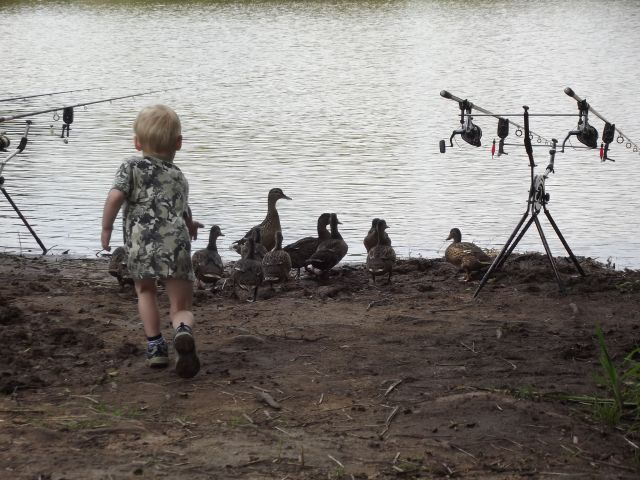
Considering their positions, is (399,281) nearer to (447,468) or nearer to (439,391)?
(439,391)

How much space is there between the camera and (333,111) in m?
22.0

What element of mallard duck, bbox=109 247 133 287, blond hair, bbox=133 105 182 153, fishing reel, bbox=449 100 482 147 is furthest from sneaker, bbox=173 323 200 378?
fishing reel, bbox=449 100 482 147

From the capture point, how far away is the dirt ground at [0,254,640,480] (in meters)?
5.28

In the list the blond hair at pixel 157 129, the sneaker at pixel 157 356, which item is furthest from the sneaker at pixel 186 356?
the blond hair at pixel 157 129

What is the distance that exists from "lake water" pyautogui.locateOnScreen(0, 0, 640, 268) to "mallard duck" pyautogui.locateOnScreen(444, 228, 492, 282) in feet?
4.05

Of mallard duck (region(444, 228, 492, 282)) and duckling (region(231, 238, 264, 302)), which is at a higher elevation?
duckling (region(231, 238, 264, 302))

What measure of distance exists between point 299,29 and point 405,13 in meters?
7.96

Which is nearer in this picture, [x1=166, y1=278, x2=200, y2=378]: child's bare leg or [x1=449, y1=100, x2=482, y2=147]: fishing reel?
[x1=166, y1=278, x2=200, y2=378]: child's bare leg

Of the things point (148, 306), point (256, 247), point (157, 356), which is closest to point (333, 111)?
point (256, 247)

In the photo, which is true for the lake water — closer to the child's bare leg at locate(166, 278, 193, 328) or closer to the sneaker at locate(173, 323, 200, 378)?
the child's bare leg at locate(166, 278, 193, 328)

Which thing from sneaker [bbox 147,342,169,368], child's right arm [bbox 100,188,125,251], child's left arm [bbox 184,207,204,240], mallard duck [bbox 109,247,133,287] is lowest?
mallard duck [bbox 109,247,133,287]

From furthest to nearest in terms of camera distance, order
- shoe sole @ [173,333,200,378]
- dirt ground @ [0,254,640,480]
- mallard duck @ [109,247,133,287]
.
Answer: mallard duck @ [109,247,133,287], shoe sole @ [173,333,200,378], dirt ground @ [0,254,640,480]

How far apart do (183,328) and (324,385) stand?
0.85 meters

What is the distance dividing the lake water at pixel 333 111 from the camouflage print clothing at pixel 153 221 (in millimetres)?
4797
